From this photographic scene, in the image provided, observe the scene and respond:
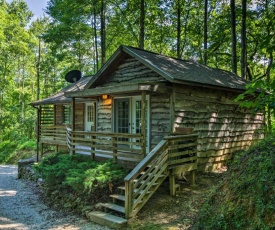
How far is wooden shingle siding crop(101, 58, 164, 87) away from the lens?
905cm

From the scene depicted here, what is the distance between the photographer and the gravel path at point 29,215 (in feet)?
20.2

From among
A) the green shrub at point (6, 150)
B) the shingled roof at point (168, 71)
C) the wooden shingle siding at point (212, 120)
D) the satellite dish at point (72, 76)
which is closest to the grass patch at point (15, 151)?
the green shrub at point (6, 150)

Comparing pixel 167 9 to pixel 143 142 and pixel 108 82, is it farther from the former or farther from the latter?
pixel 143 142

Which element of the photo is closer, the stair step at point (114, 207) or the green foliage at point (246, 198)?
the green foliage at point (246, 198)

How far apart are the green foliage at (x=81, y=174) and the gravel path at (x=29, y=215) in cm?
78

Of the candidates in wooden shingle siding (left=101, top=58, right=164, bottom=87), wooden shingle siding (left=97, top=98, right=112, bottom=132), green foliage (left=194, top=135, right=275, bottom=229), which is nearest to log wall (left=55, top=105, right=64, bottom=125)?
wooden shingle siding (left=97, top=98, right=112, bottom=132)

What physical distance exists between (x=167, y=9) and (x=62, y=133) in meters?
12.8

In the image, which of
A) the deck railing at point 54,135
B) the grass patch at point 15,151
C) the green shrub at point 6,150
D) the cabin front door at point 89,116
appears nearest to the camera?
the deck railing at point 54,135

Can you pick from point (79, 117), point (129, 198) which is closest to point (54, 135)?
point (79, 117)

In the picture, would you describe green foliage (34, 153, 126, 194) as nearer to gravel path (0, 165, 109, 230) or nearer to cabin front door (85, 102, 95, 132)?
gravel path (0, 165, 109, 230)

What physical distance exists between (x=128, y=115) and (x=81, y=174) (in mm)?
3198

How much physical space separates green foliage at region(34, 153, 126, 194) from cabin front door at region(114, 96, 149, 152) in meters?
1.75

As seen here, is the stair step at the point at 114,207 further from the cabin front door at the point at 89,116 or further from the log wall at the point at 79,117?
the log wall at the point at 79,117

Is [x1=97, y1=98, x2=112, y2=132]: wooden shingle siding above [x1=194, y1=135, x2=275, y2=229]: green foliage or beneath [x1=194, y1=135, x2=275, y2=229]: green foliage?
above
